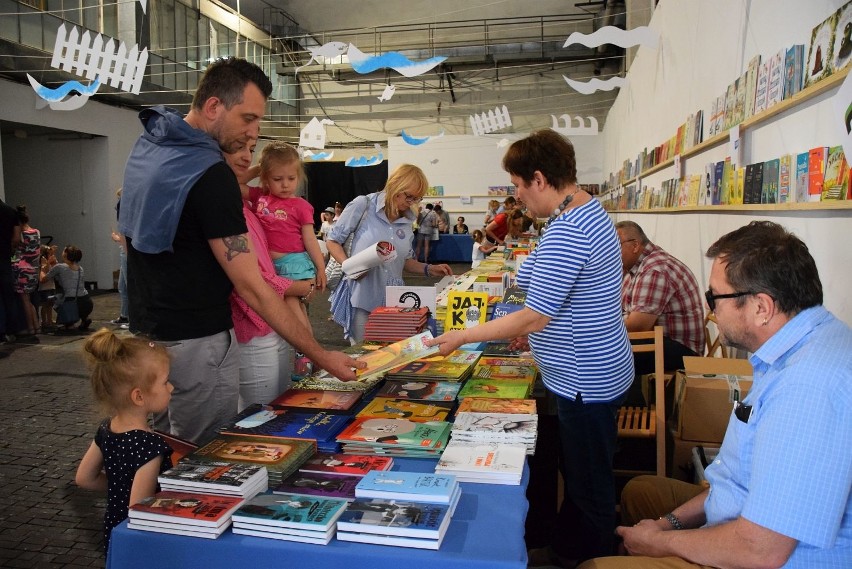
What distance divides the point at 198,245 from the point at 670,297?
9.13 feet

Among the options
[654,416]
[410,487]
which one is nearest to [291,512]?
[410,487]

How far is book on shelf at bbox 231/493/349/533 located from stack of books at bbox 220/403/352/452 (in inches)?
14.0

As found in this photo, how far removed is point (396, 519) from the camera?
1.37 meters

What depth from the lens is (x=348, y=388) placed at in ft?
7.72

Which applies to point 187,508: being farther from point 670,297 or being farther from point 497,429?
point 670,297

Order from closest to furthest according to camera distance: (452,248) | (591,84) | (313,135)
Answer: (591,84) < (313,135) < (452,248)

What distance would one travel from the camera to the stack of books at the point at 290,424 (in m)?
1.88

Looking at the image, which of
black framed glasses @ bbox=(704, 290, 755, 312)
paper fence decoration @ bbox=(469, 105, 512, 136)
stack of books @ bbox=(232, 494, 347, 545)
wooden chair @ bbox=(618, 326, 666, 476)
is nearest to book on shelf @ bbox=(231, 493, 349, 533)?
stack of books @ bbox=(232, 494, 347, 545)

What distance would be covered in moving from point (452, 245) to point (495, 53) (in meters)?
5.13

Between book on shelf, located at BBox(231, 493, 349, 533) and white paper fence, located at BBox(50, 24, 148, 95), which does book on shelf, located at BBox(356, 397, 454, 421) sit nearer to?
book on shelf, located at BBox(231, 493, 349, 533)

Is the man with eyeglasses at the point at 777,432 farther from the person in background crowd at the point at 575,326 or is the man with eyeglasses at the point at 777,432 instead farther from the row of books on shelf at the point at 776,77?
the row of books on shelf at the point at 776,77

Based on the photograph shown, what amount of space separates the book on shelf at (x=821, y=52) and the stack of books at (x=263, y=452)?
7.69ft

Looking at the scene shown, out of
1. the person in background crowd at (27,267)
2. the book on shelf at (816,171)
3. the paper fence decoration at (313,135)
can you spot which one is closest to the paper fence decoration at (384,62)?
the paper fence decoration at (313,135)

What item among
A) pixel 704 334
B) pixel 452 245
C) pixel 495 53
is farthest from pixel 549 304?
pixel 495 53
